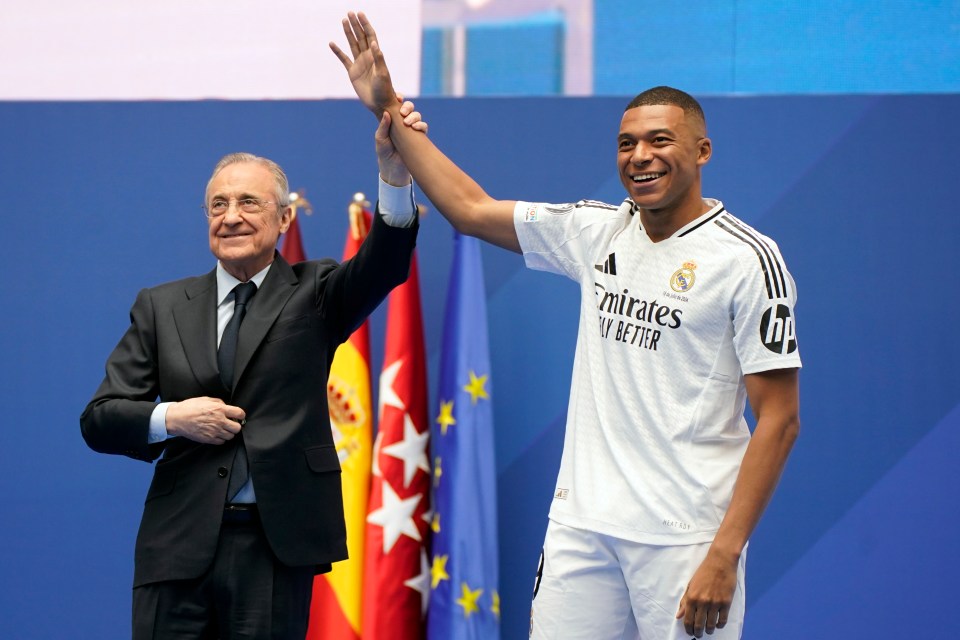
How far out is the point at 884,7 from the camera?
381 centimetres

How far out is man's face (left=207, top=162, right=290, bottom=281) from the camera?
2312mm

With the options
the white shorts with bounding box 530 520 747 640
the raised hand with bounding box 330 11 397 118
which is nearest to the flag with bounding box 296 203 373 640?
the raised hand with bounding box 330 11 397 118

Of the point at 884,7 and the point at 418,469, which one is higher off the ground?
the point at 884,7

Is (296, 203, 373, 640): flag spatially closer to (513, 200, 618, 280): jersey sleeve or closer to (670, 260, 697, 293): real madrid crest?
(513, 200, 618, 280): jersey sleeve

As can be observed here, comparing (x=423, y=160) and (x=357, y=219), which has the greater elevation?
(x=357, y=219)

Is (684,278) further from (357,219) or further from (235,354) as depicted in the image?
(357,219)

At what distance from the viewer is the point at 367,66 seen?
2.34 meters

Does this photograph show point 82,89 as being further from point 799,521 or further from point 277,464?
point 799,521

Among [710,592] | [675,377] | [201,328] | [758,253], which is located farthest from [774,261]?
[201,328]

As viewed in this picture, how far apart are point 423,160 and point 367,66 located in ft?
0.82

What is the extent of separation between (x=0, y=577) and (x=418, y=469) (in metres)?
1.57

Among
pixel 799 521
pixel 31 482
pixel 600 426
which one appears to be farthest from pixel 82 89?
pixel 799 521

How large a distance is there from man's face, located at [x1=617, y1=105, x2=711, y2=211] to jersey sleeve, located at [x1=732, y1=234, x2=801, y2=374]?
19cm

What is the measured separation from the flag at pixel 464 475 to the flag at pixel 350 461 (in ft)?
0.77
